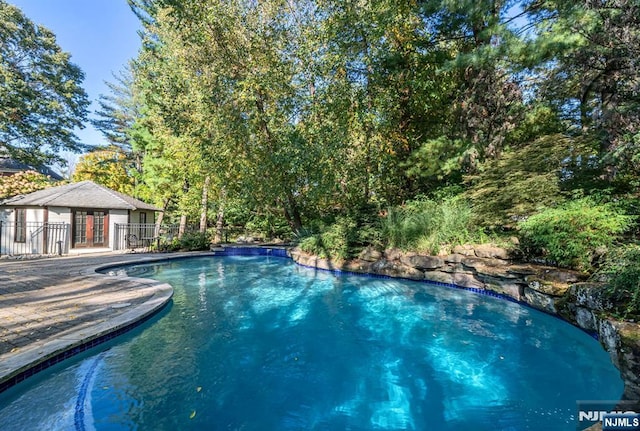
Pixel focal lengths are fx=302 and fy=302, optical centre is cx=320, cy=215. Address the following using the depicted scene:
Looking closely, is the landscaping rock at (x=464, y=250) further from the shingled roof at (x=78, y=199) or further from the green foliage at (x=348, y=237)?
the shingled roof at (x=78, y=199)

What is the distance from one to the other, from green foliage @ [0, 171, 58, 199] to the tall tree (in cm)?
242

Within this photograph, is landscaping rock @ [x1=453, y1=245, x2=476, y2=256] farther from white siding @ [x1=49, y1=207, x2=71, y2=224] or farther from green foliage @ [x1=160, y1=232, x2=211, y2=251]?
white siding @ [x1=49, y1=207, x2=71, y2=224]

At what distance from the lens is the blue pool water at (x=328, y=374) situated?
9.00ft

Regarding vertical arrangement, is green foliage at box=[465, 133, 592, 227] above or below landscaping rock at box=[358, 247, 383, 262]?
above

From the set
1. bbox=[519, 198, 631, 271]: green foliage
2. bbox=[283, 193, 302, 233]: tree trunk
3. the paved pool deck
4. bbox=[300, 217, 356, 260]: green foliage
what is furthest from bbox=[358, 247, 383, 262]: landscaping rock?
the paved pool deck

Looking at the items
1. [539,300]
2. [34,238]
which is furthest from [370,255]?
[34,238]

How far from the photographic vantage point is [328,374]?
3.59 metres

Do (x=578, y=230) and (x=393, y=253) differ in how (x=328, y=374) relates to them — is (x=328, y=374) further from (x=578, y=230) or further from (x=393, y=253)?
(x=393, y=253)

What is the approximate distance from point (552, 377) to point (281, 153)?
29.6ft

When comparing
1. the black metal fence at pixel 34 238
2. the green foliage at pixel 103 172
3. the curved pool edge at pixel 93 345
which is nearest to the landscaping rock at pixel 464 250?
the curved pool edge at pixel 93 345

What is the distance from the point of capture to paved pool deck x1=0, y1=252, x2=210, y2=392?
324 cm

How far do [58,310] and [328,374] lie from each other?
4289mm

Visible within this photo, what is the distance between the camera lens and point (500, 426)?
2.65m

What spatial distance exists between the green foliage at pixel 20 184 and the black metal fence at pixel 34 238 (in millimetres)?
1775
